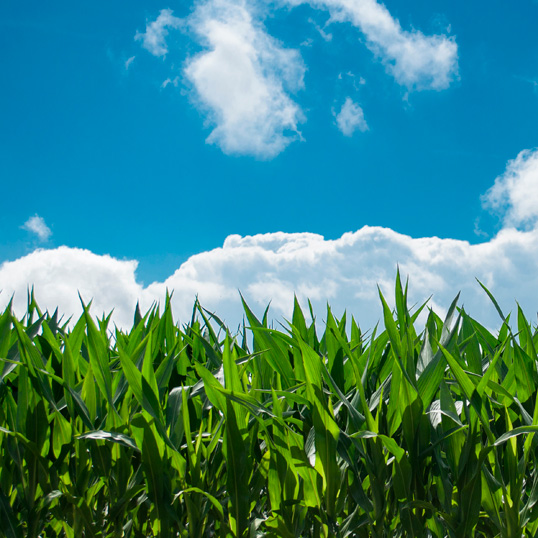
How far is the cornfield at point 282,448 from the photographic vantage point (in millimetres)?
1136

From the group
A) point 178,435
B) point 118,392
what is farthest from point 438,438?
point 118,392

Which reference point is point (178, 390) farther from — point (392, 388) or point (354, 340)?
point (354, 340)

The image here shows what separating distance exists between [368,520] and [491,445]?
1.11 feet

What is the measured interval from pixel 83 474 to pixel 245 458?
460 millimetres

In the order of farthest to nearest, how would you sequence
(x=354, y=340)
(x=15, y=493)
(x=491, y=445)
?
Result: (x=354, y=340) → (x=15, y=493) → (x=491, y=445)

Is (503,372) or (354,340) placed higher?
(354,340)

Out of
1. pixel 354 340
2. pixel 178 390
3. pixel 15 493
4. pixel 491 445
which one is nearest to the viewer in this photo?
pixel 491 445

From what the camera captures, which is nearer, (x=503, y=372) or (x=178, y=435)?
(x=178, y=435)

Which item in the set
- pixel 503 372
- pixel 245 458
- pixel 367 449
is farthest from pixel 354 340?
pixel 245 458

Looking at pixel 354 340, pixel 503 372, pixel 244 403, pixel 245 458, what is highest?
pixel 354 340

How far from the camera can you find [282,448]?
1.17 meters

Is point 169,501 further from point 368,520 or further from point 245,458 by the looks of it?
point 368,520

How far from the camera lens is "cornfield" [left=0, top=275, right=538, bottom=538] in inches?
44.7

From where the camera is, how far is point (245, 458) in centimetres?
115
